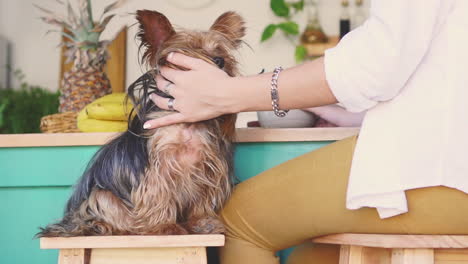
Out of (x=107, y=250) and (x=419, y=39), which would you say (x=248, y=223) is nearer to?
(x=107, y=250)

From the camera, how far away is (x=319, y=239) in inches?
52.8

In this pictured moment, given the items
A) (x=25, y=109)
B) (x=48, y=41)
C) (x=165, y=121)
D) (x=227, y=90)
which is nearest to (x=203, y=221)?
(x=165, y=121)

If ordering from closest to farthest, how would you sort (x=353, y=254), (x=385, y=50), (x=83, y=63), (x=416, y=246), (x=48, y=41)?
(x=385, y=50) < (x=416, y=246) < (x=353, y=254) < (x=83, y=63) < (x=48, y=41)

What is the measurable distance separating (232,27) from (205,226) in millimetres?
523

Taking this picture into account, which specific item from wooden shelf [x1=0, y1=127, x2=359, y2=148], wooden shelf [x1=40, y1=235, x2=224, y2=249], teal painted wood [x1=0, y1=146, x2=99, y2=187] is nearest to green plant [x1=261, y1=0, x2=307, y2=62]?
wooden shelf [x1=0, y1=127, x2=359, y2=148]

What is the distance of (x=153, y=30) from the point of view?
140 centimetres

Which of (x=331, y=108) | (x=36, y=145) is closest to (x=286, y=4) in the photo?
(x=331, y=108)

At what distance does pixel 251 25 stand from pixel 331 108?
262cm

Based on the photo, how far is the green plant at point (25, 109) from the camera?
139 inches

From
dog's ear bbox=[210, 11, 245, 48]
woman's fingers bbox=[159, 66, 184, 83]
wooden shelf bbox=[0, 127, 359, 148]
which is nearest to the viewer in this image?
woman's fingers bbox=[159, 66, 184, 83]

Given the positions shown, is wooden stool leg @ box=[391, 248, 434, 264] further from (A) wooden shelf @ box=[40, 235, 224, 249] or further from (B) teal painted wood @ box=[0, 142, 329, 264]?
(B) teal painted wood @ box=[0, 142, 329, 264]

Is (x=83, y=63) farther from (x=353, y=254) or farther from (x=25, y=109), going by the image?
(x=25, y=109)

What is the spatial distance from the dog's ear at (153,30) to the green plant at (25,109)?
2.14m

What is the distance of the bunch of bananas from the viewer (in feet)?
6.05
